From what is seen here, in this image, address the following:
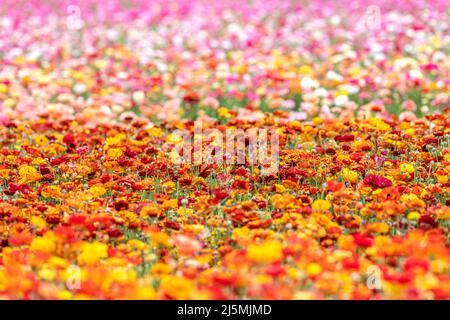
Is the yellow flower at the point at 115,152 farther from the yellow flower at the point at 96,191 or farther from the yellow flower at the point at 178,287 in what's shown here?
the yellow flower at the point at 178,287

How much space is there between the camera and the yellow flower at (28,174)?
5.05 metres

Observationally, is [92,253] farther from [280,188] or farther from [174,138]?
[174,138]

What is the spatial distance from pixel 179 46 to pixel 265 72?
2.76 meters

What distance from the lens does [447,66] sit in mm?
9281

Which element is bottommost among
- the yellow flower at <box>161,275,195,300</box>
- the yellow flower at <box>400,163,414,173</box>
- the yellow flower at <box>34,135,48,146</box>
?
the yellow flower at <box>161,275,195,300</box>

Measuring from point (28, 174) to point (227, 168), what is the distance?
138 centimetres

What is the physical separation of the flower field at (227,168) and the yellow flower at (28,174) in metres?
0.04

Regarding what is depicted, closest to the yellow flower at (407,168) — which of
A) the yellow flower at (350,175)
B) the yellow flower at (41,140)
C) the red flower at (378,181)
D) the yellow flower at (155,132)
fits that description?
the yellow flower at (350,175)

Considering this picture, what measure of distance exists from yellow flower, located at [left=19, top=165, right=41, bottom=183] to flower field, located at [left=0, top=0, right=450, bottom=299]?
0.13 feet

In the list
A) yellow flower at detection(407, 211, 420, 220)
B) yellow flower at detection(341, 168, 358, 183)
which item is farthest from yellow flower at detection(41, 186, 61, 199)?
yellow flower at detection(407, 211, 420, 220)

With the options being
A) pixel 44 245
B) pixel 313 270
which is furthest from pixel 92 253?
pixel 313 270

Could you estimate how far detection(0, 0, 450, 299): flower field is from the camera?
138 inches

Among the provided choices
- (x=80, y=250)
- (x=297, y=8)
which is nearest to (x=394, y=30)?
(x=297, y=8)

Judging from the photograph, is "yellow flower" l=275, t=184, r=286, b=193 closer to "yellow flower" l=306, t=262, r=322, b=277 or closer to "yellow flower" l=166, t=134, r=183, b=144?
"yellow flower" l=306, t=262, r=322, b=277
